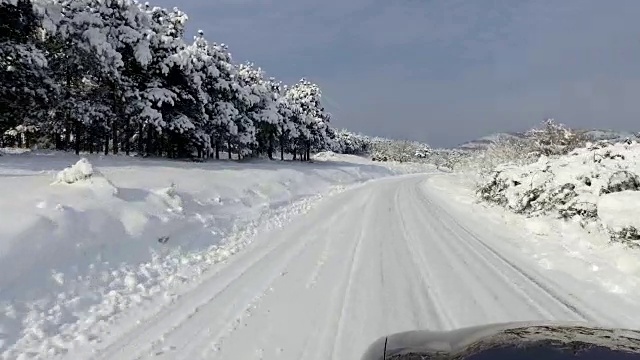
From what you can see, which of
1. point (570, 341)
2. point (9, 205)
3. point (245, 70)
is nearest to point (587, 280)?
point (570, 341)

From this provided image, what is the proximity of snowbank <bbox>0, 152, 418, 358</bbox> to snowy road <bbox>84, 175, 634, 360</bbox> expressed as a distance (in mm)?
727

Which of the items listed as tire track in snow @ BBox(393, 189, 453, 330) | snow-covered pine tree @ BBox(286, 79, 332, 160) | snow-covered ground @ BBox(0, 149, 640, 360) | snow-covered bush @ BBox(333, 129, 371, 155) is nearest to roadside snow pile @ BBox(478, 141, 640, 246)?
snow-covered ground @ BBox(0, 149, 640, 360)

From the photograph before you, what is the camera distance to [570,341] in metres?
2.81

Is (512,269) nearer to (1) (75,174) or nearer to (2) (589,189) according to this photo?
(2) (589,189)

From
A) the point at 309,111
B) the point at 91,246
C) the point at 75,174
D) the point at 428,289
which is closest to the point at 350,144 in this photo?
the point at 309,111

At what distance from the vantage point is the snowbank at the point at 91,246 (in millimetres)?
5750

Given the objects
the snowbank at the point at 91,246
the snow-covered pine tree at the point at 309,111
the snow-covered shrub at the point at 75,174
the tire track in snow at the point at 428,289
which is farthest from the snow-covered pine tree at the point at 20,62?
the snow-covered pine tree at the point at 309,111

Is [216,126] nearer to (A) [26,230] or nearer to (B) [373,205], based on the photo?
(B) [373,205]

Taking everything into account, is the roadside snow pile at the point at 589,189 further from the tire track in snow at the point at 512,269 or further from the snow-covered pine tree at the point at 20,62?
the snow-covered pine tree at the point at 20,62

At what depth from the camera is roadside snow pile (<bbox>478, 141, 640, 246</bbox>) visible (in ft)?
33.0

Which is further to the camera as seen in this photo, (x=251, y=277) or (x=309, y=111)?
(x=309, y=111)

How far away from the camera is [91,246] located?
334 inches

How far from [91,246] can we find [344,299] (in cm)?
499

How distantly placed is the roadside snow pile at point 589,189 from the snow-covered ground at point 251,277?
0.59m
